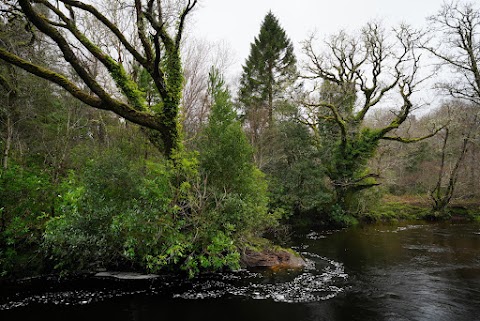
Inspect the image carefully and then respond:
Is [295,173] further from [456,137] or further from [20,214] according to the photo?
[20,214]

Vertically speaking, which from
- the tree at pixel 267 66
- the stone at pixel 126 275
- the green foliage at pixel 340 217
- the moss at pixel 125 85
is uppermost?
the tree at pixel 267 66

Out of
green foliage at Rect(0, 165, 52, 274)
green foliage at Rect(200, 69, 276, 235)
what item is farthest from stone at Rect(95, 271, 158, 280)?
green foliage at Rect(200, 69, 276, 235)

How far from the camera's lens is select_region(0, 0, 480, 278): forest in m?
9.78

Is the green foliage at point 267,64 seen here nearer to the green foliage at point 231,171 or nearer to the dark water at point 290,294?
the green foliage at point 231,171

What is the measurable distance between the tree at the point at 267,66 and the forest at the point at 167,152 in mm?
2934

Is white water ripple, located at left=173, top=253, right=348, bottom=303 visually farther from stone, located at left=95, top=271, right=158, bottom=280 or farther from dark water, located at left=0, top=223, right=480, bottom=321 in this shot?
stone, located at left=95, top=271, right=158, bottom=280

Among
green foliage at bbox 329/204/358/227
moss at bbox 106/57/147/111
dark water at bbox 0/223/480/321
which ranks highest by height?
moss at bbox 106/57/147/111

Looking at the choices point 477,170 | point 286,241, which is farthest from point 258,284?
point 477,170

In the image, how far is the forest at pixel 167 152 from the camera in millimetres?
9781

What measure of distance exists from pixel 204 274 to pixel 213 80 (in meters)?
8.89

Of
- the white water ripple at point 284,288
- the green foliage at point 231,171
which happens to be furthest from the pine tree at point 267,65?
the white water ripple at point 284,288

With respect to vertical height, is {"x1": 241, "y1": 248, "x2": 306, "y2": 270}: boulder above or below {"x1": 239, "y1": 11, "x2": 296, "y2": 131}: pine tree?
below

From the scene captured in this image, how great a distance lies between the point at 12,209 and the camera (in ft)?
32.9

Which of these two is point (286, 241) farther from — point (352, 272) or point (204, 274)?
point (204, 274)
